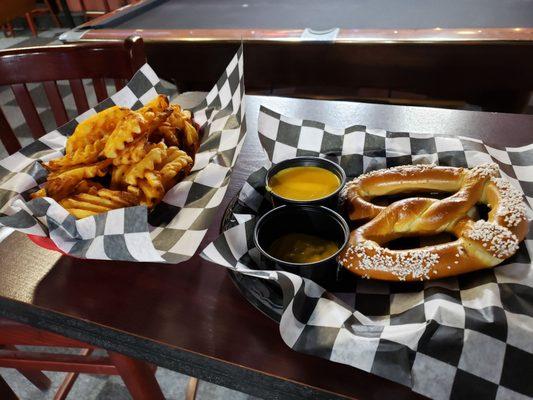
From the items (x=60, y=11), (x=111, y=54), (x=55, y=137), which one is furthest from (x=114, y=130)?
(x=60, y=11)

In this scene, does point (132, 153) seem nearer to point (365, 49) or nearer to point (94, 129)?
point (94, 129)

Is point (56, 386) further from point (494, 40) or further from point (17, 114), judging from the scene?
point (17, 114)

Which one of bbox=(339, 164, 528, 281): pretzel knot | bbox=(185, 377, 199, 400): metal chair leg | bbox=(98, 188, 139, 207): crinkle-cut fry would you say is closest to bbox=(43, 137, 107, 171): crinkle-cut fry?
bbox=(98, 188, 139, 207): crinkle-cut fry

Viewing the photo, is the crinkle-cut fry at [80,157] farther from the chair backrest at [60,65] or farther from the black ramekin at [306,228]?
the chair backrest at [60,65]

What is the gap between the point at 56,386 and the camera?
185cm

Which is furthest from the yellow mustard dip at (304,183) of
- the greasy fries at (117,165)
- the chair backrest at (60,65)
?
the chair backrest at (60,65)

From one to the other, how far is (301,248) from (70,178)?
0.57m

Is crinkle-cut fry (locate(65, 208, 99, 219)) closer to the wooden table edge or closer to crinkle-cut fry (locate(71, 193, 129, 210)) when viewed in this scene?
crinkle-cut fry (locate(71, 193, 129, 210))

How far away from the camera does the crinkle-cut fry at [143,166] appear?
1.03 metres

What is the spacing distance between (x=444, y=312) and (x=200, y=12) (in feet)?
9.15

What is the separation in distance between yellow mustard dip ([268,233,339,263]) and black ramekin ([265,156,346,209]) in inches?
3.0

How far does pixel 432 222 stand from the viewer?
2.95ft

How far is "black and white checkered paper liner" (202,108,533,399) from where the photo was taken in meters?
0.66

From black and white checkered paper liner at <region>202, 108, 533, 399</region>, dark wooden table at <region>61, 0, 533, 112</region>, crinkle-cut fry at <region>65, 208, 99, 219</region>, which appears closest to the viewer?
black and white checkered paper liner at <region>202, 108, 533, 399</region>
